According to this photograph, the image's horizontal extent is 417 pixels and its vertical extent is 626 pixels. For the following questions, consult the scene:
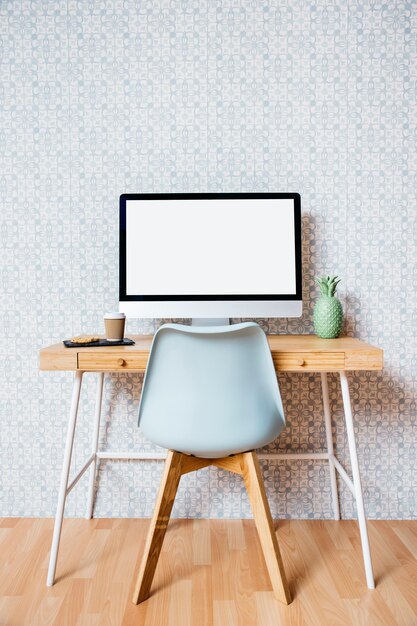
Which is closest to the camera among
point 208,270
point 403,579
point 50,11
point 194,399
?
point 194,399

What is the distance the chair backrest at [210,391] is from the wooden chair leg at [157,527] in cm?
9

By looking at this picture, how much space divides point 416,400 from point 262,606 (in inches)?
41.2

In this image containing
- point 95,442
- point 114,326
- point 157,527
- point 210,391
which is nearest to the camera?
point 210,391

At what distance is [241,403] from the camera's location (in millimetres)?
1370

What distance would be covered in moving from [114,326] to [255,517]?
0.78 meters

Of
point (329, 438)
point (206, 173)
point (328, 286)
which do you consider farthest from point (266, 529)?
point (206, 173)

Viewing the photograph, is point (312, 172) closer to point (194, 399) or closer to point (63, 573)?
point (194, 399)

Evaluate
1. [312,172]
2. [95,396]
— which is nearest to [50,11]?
[312,172]

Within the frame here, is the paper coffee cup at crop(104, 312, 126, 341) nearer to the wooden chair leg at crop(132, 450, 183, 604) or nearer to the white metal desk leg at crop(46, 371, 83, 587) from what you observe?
the white metal desk leg at crop(46, 371, 83, 587)

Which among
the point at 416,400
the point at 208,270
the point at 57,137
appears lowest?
A: the point at 416,400

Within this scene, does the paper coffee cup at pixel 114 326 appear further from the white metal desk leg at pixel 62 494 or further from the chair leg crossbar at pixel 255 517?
the chair leg crossbar at pixel 255 517

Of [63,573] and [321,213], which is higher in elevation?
[321,213]

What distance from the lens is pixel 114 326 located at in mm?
1722

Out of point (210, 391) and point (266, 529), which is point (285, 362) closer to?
point (210, 391)
